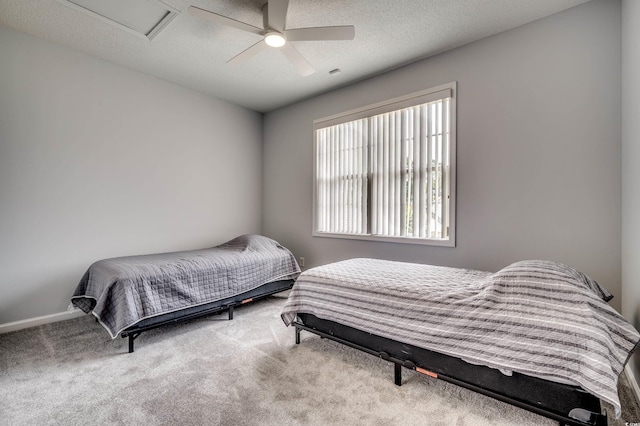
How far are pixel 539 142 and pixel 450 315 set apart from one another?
1.89 m

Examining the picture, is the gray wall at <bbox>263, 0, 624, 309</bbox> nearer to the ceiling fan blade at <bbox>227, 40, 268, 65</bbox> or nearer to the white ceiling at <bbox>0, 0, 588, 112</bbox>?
the white ceiling at <bbox>0, 0, 588, 112</bbox>

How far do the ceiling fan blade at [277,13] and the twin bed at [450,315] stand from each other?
2049 mm

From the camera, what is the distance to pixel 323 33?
2.18m

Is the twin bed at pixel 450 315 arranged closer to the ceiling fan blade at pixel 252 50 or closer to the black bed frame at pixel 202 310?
the black bed frame at pixel 202 310

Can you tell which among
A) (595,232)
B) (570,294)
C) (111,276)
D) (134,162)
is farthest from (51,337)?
(595,232)

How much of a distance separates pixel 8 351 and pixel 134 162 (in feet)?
7.05

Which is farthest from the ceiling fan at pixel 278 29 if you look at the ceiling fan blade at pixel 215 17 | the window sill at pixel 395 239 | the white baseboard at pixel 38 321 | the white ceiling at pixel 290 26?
the white baseboard at pixel 38 321

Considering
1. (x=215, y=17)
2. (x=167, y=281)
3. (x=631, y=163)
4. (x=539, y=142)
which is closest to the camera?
(x=631, y=163)

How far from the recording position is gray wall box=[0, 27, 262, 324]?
2.70 m

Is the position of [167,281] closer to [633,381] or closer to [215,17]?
[215,17]

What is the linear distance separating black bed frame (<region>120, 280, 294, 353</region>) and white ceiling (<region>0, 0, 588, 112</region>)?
2666 mm

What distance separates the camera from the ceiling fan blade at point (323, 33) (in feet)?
7.00

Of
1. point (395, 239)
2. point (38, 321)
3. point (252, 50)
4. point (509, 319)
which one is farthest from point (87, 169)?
point (509, 319)

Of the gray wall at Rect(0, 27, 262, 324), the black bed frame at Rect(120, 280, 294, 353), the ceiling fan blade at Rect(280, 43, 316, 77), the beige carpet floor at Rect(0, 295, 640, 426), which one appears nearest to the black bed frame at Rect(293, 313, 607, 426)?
the beige carpet floor at Rect(0, 295, 640, 426)
